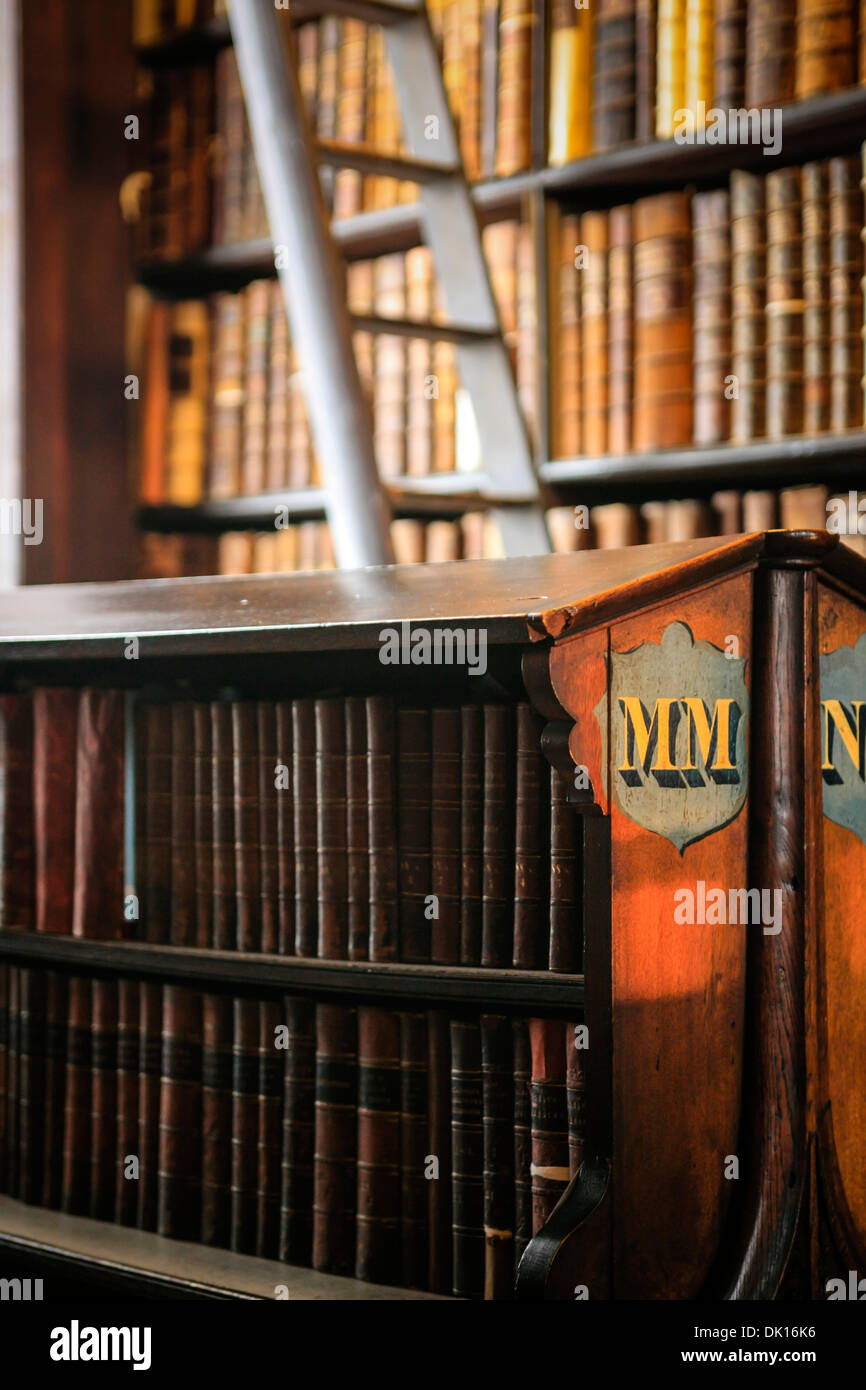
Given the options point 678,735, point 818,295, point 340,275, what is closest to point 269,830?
point 678,735

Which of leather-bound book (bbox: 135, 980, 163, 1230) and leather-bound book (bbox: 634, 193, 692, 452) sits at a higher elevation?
leather-bound book (bbox: 634, 193, 692, 452)

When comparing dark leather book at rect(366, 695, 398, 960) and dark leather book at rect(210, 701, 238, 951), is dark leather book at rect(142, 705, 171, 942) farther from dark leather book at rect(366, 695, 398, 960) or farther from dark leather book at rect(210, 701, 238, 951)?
dark leather book at rect(366, 695, 398, 960)

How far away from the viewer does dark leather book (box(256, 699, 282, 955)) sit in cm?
151

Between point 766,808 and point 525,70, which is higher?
point 525,70

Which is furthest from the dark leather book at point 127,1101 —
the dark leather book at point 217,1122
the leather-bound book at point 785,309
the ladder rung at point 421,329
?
the leather-bound book at point 785,309

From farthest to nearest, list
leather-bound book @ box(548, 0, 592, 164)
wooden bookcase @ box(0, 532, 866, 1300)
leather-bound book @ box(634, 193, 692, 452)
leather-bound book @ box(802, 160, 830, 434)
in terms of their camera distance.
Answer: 1. leather-bound book @ box(548, 0, 592, 164)
2. leather-bound book @ box(634, 193, 692, 452)
3. leather-bound book @ box(802, 160, 830, 434)
4. wooden bookcase @ box(0, 532, 866, 1300)

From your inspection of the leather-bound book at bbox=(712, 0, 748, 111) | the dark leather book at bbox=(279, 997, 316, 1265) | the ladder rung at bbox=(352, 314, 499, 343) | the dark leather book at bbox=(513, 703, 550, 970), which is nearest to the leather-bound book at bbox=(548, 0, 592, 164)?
the leather-bound book at bbox=(712, 0, 748, 111)

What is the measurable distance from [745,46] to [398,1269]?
1744 millimetres

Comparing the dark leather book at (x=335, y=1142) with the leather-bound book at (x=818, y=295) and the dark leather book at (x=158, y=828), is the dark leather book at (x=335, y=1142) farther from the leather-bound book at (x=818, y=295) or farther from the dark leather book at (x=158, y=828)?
the leather-bound book at (x=818, y=295)

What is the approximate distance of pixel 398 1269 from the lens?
1.42 metres

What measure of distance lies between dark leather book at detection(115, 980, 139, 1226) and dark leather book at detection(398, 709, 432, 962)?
395mm
